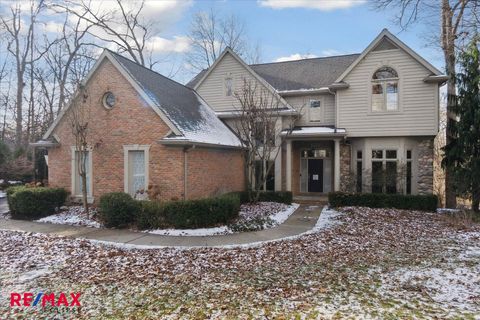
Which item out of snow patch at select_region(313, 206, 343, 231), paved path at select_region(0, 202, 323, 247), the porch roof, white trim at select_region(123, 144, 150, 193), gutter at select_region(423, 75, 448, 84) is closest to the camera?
paved path at select_region(0, 202, 323, 247)

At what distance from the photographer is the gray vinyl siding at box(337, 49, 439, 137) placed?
1362 centimetres

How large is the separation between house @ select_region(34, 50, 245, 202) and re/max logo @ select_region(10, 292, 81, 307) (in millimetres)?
5993

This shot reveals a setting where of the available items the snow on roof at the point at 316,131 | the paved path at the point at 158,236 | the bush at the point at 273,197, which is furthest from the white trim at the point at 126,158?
the snow on roof at the point at 316,131

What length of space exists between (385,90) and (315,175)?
18.6ft

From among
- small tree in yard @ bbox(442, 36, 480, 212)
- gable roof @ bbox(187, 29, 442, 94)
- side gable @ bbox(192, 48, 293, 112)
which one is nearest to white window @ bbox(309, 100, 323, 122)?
gable roof @ bbox(187, 29, 442, 94)

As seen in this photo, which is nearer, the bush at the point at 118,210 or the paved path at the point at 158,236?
the paved path at the point at 158,236

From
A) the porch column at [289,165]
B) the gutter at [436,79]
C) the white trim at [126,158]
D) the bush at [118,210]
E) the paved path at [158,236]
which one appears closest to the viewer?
the paved path at [158,236]

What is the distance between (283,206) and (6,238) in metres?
9.82

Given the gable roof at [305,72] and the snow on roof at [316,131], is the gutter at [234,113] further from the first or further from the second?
the gable roof at [305,72]

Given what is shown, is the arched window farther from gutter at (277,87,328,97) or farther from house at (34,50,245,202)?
house at (34,50,245,202)

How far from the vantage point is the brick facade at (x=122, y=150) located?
1088cm

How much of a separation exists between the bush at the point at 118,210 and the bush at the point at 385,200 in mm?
8440

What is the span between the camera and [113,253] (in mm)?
6977

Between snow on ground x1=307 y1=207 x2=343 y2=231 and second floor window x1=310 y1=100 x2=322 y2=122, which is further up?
second floor window x1=310 y1=100 x2=322 y2=122
